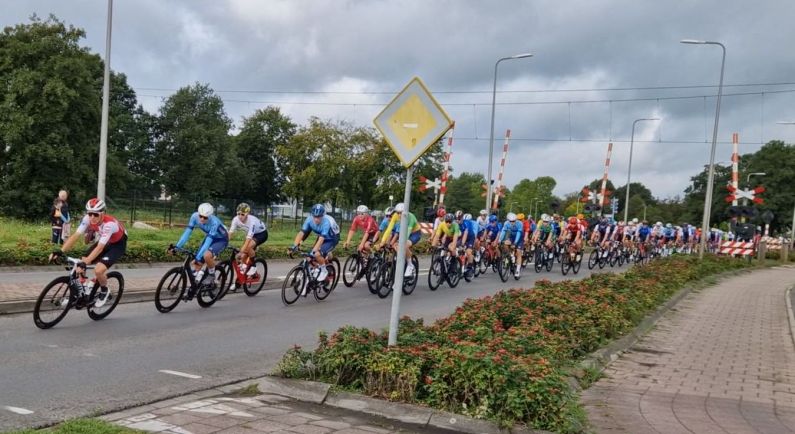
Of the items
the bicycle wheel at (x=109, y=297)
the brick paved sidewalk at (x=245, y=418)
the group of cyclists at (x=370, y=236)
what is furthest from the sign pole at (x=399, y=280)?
the bicycle wheel at (x=109, y=297)

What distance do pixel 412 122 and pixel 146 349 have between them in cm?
400

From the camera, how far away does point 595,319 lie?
9.72 m

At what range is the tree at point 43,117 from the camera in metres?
41.0

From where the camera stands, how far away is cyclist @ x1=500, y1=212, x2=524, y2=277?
20.5 metres

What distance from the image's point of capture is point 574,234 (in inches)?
983

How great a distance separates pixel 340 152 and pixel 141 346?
37.5 meters

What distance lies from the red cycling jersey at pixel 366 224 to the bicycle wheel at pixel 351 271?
62 centimetres

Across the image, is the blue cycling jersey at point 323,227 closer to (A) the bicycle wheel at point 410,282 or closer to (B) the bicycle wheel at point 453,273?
(A) the bicycle wheel at point 410,282

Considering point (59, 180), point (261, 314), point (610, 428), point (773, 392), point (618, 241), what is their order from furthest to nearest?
point (59, 180) < point (618, 241) < point (261, 314) < point (773, 392) < point (610, 428)

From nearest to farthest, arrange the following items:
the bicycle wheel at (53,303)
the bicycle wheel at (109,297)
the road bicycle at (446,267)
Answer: the bicycle wheel at (53,303) < the bicycle wheel at (109,297) < the road bicycle at (446,267)

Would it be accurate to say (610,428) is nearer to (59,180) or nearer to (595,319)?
(595,319)

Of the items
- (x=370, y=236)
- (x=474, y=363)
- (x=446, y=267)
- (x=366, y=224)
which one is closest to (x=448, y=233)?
(x=446, y=267)

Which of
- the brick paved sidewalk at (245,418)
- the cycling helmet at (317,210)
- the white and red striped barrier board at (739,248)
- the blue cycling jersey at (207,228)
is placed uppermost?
the cycling helmet at (317,210)

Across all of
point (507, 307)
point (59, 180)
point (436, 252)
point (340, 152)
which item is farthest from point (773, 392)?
point (59, 180)
